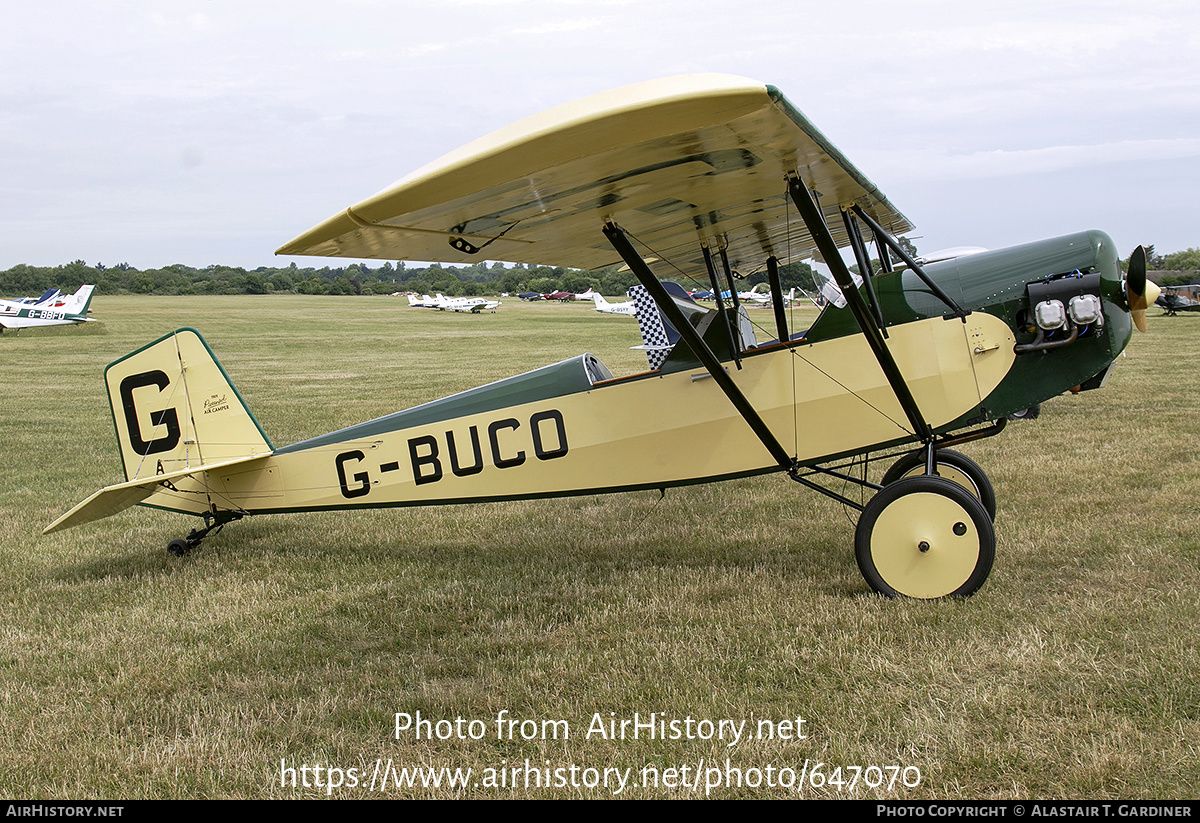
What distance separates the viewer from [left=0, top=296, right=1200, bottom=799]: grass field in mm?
2963

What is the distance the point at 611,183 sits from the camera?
3.82m

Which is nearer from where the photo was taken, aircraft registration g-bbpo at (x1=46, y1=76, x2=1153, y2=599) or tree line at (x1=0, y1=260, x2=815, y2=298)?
aircraft registration g-bbpo at (x1=46, y1=76, x2=1153, y2=599)

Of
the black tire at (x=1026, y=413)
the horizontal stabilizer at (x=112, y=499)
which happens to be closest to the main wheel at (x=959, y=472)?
the black tire at (x=1026, y=413)

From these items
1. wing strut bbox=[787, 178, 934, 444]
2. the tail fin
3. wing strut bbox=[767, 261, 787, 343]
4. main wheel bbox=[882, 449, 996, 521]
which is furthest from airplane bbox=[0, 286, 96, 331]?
wing strut bbox=[787, 178, 934, 444]

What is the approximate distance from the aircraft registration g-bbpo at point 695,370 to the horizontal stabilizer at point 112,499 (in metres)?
0.02

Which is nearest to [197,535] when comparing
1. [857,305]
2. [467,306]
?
[857,305]

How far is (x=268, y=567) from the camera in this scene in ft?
18.1

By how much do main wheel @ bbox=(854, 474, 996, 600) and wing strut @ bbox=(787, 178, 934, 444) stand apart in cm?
42

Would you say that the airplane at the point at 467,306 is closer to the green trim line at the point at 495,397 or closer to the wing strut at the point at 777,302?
the wing strut at the point at 777,302

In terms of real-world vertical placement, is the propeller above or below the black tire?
above

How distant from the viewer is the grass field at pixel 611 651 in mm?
2963

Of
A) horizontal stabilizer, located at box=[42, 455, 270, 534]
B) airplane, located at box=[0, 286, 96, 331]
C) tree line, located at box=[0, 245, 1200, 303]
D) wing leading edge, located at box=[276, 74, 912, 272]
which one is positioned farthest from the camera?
tree line, located at box=[0, 245, 1200, 303]

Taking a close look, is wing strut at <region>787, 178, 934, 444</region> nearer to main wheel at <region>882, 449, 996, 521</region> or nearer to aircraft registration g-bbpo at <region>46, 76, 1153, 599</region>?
aircraft registration g-bbpo at <region>46, 76, 1153, 599</region>
